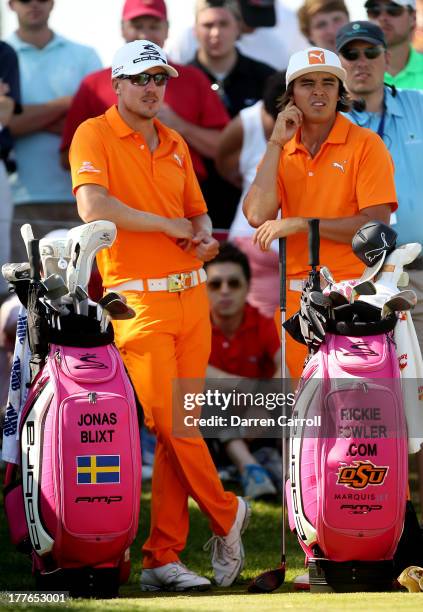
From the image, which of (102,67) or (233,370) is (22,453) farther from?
(102,67)

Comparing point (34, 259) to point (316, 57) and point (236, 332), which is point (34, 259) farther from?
point (236, 332)

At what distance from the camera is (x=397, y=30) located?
9.53 metres

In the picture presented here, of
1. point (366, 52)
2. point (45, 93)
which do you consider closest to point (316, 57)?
point (366, 52)

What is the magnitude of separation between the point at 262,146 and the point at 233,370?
156 centimetres

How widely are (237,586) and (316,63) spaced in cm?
255

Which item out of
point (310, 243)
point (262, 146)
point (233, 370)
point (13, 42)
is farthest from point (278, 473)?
point (13, 42)

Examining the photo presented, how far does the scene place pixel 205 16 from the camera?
10898mm

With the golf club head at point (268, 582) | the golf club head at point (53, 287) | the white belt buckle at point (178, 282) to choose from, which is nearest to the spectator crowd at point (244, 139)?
the white belt buckle at point (178, 282)

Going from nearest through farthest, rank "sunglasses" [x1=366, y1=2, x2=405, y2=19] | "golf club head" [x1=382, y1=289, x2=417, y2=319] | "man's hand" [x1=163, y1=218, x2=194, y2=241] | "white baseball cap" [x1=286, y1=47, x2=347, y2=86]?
"golf club head" [x1=382, y1=289, x2=417, y2=319] → "man's hand" [x1=163, y1=218, x2=194, y2=241] → "white baseball cap" [x1=286, y1=47, x2=347, y2=86] → "sunglasses" [x1=366, y1=2, x2=405, y2=19]

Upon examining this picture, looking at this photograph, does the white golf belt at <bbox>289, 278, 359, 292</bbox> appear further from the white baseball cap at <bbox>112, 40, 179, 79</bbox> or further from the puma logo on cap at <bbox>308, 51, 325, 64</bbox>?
the white baseball cap at <bbox>112, 40, 179, 79</bbox>

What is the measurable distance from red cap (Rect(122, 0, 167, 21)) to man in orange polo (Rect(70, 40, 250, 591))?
2717 millimetres

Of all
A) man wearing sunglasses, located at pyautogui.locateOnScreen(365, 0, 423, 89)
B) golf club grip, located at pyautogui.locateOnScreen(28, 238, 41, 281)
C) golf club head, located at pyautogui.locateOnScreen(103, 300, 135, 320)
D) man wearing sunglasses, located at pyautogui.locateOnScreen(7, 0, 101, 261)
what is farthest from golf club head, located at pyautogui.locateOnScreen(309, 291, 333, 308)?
man wearing sunglasses, located at pyautogui.locateOnScreen(7, 0, 101, 261)

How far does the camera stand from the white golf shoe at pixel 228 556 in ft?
23.5

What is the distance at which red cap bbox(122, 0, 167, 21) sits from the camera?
32.5 feet
